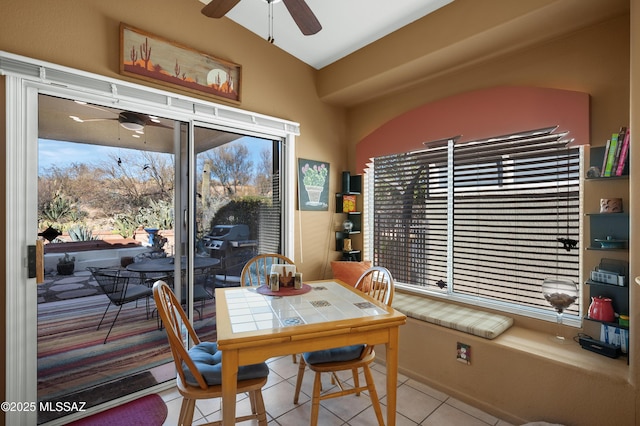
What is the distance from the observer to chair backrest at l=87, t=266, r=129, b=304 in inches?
89.0

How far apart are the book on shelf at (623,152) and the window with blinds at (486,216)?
0.31 meters

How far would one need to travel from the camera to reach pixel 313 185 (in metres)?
3.46

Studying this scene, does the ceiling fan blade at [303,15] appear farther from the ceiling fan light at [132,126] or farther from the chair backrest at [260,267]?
the chair backrest at [260,267]

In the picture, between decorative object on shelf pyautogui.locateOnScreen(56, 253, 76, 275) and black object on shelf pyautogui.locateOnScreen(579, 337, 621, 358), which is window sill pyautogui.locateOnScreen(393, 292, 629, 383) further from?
decorative object on shelf pyautogui.locateOnScreen(56, 253, 76, 275)

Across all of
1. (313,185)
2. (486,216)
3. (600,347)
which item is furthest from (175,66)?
(600,347)

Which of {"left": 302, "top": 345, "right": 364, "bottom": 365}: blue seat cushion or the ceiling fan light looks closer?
{"left": 302, "top": 345, "right": 364, "bottom": 365}: blue seat cushion

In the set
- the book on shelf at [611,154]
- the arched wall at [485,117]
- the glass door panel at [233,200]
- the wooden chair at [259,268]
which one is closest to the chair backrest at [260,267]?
the wooden chair at [259,268]

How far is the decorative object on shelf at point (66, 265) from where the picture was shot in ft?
6.85

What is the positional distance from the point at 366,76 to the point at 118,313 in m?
2.93

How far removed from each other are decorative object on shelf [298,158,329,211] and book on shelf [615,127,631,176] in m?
2.41

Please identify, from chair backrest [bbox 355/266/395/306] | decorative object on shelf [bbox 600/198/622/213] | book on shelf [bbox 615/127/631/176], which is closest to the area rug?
chair backrest [bbox 355/266/395/306]

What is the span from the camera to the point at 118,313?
7.95 feet

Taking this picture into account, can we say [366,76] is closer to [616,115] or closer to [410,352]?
[616,115]

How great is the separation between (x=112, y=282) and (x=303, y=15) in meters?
2.26
